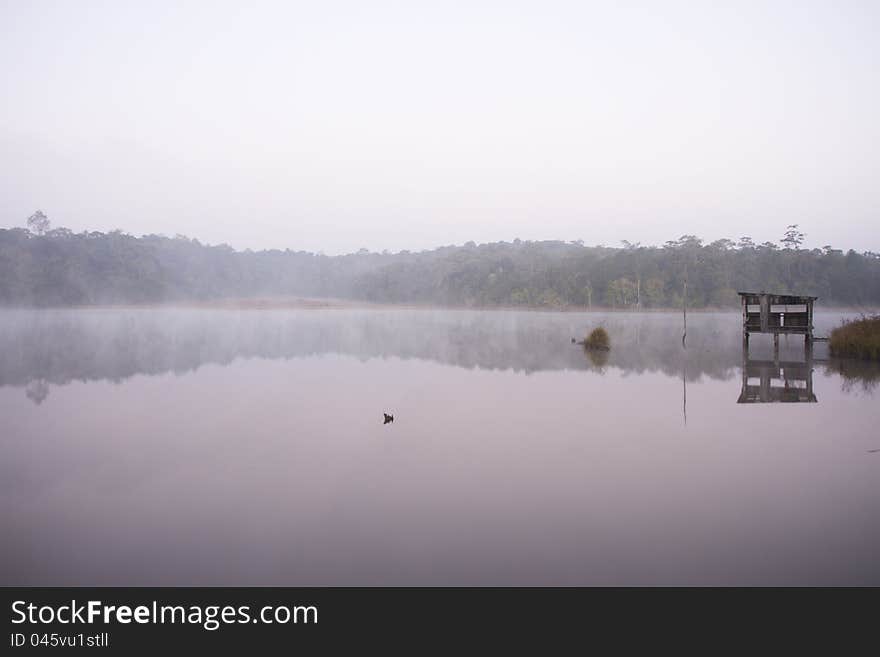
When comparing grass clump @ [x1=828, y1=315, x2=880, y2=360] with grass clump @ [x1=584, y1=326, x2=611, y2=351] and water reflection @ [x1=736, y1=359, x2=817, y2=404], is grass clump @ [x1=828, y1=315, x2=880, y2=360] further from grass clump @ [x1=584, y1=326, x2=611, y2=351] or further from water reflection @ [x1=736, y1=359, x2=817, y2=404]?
grass clump @ [x1=584, y1=326, x2=611, y2=351]

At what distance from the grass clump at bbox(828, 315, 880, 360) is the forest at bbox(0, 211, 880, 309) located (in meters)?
55.8

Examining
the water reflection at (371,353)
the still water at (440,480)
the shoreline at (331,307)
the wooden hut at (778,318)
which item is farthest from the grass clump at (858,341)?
the shoreline at (331,307)

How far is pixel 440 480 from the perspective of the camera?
8.12 meters

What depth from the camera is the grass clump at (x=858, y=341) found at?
22.0 meters

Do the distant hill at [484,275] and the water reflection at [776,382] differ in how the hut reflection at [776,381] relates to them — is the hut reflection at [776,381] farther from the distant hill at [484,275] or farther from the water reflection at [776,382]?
the distant hill at [484,275]

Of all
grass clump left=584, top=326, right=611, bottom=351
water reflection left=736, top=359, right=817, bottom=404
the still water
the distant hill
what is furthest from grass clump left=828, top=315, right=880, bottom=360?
the distant hill

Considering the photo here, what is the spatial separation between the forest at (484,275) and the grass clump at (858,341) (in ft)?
183

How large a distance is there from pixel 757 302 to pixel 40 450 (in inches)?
860

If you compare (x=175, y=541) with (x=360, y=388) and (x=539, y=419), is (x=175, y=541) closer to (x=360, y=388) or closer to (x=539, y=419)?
(x=539, y=419)

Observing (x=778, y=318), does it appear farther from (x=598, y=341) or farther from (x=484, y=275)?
(x=484, y=275)

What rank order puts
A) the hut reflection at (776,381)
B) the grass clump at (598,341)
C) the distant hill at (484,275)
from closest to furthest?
1. the hut reflection at (776,381)
2. the grass clump at (598,341)
3. the distant hill at (484,275)

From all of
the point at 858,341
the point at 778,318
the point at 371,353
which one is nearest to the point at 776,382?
the point at 778,318

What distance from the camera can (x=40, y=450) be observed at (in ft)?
31.9
